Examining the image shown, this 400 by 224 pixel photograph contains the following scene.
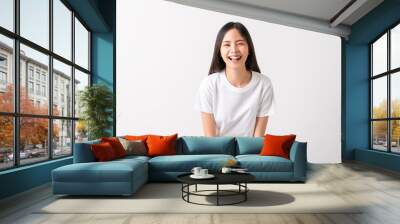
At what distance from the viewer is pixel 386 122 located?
8383mm

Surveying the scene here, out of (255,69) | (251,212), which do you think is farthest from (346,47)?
(251,212)

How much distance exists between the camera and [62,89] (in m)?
6.79

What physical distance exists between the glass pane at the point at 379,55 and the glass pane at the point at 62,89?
6.58 metres

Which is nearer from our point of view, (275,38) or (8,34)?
(8,34)

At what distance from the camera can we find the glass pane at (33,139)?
5.27m

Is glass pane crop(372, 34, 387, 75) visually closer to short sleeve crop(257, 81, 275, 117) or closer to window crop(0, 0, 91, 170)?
short sleeve crop(257, 81, 275, 117)

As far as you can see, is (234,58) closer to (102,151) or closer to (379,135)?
(102,151)

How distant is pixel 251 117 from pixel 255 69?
1.00m

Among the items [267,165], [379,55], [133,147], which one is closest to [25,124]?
[133,147]

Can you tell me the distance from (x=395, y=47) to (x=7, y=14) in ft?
23.5

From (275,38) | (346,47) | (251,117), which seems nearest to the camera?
(251,117)

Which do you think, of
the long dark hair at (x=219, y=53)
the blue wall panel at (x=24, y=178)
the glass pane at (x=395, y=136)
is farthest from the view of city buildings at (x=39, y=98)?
the glass pane at (x=395, y=136)

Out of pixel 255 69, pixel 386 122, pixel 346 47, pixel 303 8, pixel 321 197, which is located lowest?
pixel 321 197

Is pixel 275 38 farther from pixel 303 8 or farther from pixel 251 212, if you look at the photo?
pixel 251 212
